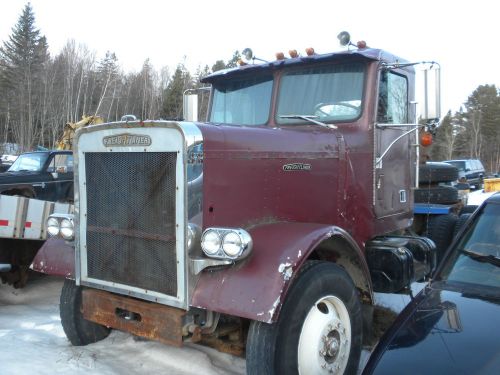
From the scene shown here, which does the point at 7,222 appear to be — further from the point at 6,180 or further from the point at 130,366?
the point at 6,180

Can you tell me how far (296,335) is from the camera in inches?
125

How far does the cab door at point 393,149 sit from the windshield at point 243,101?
1039 mm

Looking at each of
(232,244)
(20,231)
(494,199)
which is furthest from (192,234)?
(20,231)

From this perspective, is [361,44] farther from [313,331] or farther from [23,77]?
[23,77]

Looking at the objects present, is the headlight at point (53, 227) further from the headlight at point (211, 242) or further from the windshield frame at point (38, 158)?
the windshield frame at point (38, 158)

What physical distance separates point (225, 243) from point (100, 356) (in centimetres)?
166

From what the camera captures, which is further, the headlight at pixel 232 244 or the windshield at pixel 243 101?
the windshield at pixel 243 101

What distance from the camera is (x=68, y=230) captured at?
3.82 meters

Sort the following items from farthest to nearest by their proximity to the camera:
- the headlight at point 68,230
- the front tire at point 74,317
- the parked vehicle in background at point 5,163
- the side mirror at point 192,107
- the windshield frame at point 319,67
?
the parked vehicle in background at point 5,163, the side mirror at point 192,107, the windshield frame at point 319,67, the front tire at point 74,317, the headlight at point 68,230

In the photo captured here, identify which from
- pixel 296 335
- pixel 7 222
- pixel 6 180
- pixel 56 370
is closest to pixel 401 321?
pixel 296 335

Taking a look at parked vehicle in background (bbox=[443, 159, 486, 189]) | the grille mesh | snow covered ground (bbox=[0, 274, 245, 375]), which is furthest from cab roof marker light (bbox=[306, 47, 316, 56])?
parked vehicle in background (bbox=[443, 159, 486, 189])

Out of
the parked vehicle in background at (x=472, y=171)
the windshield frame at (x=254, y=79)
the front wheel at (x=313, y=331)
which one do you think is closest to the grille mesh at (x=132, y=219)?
the front wheel at (x=313, y=331)

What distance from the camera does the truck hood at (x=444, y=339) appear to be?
7.45 feet

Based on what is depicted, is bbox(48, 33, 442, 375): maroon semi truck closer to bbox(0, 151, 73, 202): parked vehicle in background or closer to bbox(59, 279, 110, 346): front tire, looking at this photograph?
bbox(59, 279, 110, 346): front tire
